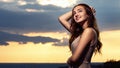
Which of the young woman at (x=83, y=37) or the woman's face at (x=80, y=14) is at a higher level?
the woman's face at (x=80, y=14)

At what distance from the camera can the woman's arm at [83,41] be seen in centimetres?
602

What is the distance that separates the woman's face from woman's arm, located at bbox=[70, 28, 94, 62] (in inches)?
8.1

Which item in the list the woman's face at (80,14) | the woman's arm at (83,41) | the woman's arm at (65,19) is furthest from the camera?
the woman's arm at (65,19)

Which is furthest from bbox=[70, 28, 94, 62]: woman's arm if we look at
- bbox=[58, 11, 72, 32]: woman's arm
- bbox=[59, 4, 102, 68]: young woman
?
bbox=[58, 11, 72, 32]: woman's arm

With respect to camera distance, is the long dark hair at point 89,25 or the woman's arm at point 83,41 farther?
the long dark hair at point 89,25

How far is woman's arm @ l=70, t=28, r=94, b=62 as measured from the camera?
6.02 meters

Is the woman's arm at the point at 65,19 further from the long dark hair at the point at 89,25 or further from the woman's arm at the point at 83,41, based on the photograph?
the woman's arm at the point at 83,41

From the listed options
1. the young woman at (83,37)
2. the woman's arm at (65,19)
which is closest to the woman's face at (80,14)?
the young woman at (83,37)

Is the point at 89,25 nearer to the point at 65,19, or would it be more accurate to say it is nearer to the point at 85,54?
the point at 85,54

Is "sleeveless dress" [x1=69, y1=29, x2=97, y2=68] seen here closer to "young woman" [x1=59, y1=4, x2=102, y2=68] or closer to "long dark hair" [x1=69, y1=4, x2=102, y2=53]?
"young woman" [x1=59, y1=4, x2=102, y2=68]

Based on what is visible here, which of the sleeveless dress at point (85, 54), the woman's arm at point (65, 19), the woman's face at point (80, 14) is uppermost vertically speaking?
the woman's face at point (80, 14)

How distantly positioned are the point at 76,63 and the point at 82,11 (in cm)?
77

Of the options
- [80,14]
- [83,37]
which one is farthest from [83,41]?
[80,14]

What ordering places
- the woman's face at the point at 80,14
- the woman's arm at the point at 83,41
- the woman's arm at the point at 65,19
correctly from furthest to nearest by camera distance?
the woman's arm at the point at 65,19 → the woman's face at the point at 80,14 → the woman's arm at the point at 83,41
